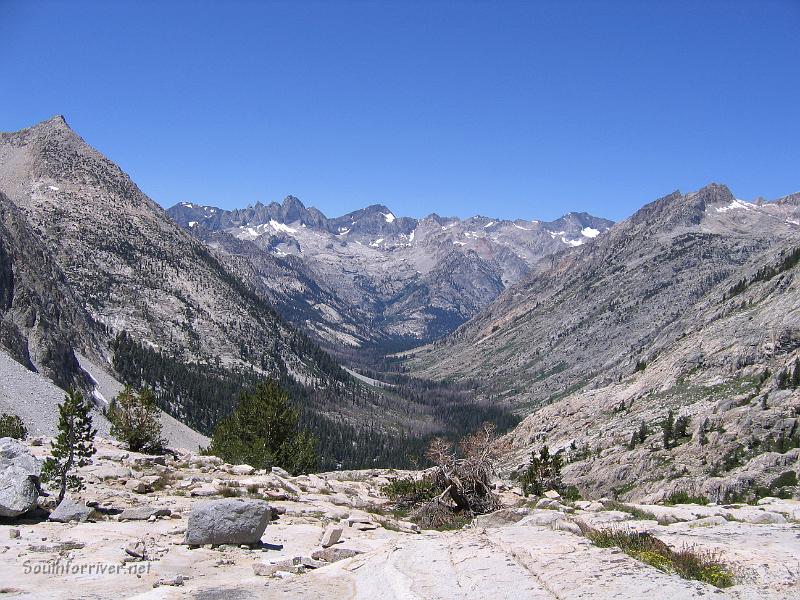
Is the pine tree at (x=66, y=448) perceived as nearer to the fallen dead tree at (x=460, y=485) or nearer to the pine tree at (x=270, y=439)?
the fallen dead tree at (x=460, y=485)

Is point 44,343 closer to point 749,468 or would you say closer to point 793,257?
point 749,468

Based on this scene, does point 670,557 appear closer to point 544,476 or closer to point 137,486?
point 137,486

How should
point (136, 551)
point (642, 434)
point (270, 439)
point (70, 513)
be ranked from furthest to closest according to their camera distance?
point (642, 434) → point (270, 439) → point (70, 513) → point (136, 551)

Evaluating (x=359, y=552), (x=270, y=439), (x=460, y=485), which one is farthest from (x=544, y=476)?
(x=359, y=552)

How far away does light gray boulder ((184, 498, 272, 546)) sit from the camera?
20.8 m

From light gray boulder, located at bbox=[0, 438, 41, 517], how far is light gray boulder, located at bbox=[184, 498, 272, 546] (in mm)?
8395

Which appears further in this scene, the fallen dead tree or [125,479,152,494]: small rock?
[125,479,152,494]: small rock

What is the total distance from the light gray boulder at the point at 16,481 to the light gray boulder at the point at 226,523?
27.5 ft

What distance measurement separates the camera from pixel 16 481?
24094 millimetres

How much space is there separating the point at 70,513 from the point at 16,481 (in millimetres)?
2620

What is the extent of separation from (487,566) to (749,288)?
161 m

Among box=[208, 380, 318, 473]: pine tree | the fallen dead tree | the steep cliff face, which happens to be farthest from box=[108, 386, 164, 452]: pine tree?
the steep cliff face

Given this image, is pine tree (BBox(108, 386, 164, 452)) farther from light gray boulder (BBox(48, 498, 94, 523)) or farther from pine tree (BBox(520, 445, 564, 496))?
pine tree (BBox(520, 445, 564, 496))

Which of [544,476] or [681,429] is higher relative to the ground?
[681,429]
